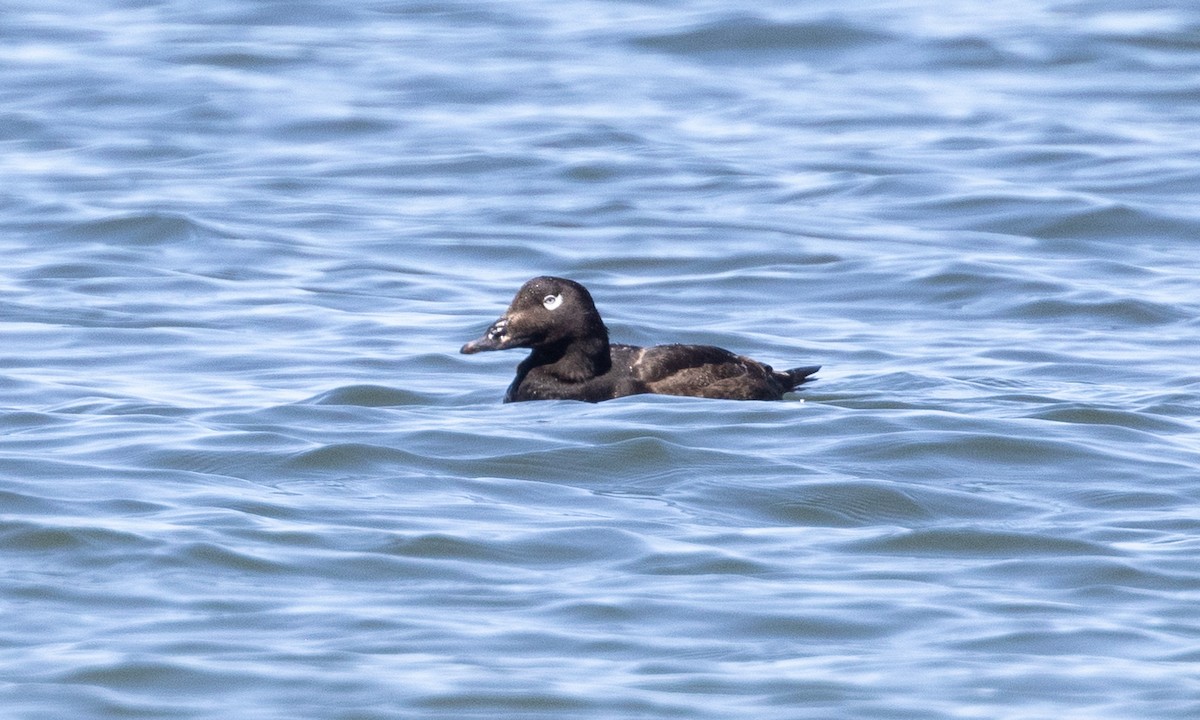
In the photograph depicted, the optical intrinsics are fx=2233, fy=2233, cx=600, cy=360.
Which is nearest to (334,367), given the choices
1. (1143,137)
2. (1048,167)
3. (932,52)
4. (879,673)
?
(879,673)

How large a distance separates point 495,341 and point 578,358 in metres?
0.40

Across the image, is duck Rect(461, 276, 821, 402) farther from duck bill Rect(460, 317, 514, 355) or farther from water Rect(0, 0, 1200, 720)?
water Rect(0, 0, 1200, 720)

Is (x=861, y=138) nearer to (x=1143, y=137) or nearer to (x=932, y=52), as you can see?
(x=1143, y=137)

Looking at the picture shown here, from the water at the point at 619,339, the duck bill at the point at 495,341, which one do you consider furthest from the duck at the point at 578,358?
the water at the point at 619,339

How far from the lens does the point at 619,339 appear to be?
1233 centimetres

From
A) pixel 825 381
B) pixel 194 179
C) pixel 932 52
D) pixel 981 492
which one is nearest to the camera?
pixel 981 492

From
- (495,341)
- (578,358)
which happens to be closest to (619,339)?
(578,358)

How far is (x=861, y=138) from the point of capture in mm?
17781

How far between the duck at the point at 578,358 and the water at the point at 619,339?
206 mm

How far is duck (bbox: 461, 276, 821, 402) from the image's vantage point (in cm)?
1032

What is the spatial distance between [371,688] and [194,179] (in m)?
10.8

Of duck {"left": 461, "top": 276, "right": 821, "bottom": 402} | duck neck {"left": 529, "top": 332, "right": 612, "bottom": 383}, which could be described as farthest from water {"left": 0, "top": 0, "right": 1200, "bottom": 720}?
duck neck {"left": 529, "top": 332, "right": 612, "bottom": 383}

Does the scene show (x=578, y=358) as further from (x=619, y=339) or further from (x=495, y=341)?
(x=619, y=339)

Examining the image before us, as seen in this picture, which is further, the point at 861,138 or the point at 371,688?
the point at 861,138
